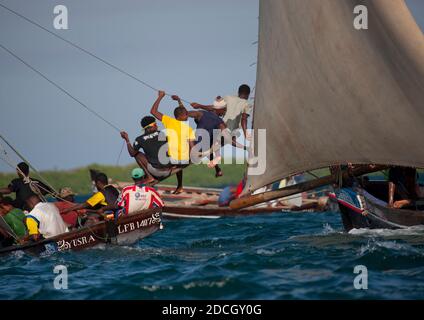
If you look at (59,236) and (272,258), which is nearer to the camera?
(272,258)

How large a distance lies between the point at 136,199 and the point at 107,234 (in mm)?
1156

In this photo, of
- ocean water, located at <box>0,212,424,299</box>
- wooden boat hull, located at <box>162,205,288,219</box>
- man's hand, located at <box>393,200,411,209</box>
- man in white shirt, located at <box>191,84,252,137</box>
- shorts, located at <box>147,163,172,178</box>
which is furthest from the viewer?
wooden boat hull, located at <box>162,205,288,219</box>

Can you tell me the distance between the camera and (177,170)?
2358cm

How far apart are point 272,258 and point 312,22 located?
565cm

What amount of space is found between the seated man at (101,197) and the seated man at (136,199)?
24cm

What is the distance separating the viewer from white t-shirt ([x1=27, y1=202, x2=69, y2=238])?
22.0 m

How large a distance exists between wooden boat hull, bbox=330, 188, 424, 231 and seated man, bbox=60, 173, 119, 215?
595 cm

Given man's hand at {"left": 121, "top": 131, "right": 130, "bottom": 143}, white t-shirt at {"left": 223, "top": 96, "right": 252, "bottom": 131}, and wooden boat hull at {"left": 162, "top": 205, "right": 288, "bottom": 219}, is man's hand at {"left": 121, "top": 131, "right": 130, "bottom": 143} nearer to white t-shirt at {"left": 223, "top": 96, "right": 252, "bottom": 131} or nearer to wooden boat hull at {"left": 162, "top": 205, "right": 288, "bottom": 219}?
white t-shirt at {"left": 223, "top": 96, "right": 252, "bottom": 131}

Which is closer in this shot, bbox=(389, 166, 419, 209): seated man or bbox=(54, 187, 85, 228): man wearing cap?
bbox=(389, 166, 419, 209): seated man

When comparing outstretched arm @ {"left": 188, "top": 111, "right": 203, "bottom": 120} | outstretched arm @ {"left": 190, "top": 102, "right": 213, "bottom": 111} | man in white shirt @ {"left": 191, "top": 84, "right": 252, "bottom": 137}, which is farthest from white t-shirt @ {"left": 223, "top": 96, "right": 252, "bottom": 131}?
outstretched arm @ {"left": 188, "top": 111, "right": 203, "bottom": 120}

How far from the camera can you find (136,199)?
74.8 feet

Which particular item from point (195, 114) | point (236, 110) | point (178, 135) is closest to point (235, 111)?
point (236, 110)
